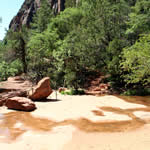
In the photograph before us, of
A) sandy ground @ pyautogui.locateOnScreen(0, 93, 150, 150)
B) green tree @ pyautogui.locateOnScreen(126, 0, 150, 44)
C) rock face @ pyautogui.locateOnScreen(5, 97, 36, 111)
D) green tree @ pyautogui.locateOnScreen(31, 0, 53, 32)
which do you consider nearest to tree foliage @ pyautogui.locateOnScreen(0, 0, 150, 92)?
green tree @ pyautogui.locateOnScreen(126, 0, 150, 44)

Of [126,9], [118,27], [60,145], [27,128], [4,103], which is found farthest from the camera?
[126,9]

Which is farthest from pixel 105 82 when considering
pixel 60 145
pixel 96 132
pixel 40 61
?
pixel 60 145

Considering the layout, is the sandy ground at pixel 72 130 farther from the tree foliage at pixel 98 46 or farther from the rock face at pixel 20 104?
the tree foliage at pixel 98 46

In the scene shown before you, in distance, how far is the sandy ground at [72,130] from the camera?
5012mm

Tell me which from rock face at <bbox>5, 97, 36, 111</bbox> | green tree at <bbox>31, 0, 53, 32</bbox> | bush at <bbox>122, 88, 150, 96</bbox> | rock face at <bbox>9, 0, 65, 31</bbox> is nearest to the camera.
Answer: rock face at <bbox>5, 97, 36, 111</bbox>

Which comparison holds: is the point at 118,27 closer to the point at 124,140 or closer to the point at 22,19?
the point at 124,140

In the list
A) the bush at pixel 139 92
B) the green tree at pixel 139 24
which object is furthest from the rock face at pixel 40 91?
the green tree at pixel 139 24

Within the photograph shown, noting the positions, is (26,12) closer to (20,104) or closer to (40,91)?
(40,91)

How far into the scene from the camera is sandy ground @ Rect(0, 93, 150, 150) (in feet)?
16.4

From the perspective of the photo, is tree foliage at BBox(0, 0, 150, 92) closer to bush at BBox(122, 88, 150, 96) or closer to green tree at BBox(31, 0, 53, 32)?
bush at BBox(122, 88, 150, 96)

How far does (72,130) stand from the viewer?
20.7ft

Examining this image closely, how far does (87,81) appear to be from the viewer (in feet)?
70.9

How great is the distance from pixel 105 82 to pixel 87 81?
2.50 m

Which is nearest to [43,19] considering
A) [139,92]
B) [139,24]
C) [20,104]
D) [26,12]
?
[139,24]
